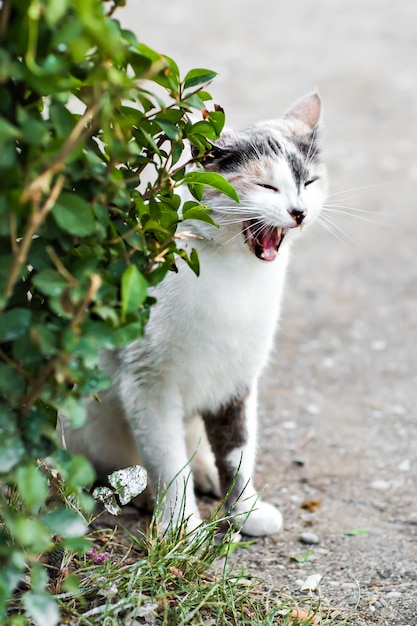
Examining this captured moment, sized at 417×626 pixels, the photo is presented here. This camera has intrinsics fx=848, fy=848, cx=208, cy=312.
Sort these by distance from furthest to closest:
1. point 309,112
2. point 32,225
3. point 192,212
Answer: point 309,112
point 192,212
point 32,225

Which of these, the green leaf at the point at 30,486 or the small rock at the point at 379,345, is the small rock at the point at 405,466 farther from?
the green leaf at the point at 30,486

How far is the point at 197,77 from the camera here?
1.86 m

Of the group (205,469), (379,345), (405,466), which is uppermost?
(379,345)

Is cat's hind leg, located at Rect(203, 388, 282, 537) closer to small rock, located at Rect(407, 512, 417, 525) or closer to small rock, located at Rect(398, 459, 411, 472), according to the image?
small rock, located at Rect(407, 512, 417, 525)

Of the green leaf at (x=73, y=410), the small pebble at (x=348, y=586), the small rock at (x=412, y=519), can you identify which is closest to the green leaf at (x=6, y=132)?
the green leaf at (x=73, y=410)

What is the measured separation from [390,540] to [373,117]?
4.87 meters

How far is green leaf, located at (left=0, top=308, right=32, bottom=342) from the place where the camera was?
1506mm

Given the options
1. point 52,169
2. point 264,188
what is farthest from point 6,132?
point 264,188

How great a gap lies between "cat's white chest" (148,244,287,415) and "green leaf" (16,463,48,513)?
37.1 inches

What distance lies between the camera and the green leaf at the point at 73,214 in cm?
148

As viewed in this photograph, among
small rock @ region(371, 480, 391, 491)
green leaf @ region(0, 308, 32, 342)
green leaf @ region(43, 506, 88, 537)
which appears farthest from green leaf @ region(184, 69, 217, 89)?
small rock @ region(371, 480, 391, 491)

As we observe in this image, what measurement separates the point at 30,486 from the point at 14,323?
29cm

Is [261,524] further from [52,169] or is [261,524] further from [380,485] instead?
[52,169]

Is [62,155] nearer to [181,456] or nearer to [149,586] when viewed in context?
[149,586]
